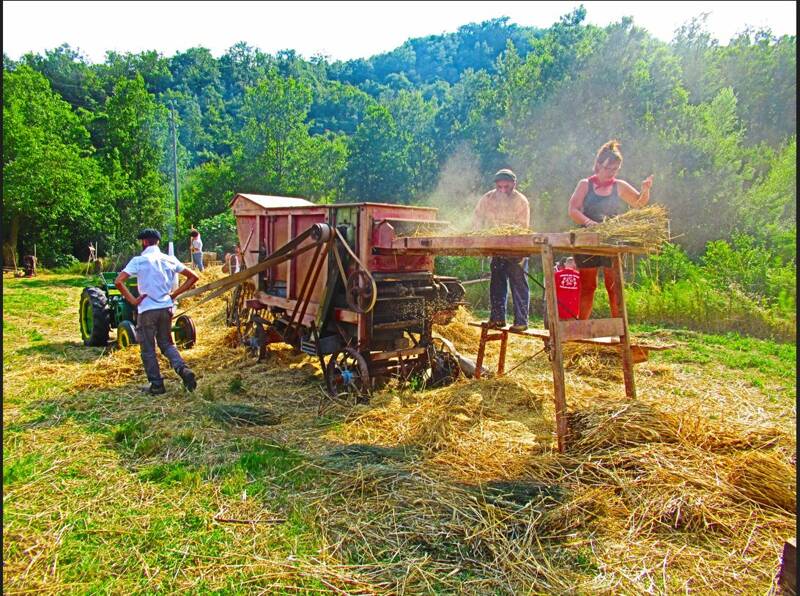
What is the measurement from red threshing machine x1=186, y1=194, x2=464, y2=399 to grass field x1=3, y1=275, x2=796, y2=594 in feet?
1.91

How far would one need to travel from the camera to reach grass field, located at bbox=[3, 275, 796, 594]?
3.12 metres

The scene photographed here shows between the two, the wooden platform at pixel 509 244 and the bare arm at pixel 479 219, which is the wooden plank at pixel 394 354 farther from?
the bare arm at pixel 479 219

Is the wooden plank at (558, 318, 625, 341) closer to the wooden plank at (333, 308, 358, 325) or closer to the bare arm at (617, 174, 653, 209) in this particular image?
the bare arm at (617, 174, 653, 209)

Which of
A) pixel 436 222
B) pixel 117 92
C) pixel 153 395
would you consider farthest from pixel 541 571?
pixel 117 92

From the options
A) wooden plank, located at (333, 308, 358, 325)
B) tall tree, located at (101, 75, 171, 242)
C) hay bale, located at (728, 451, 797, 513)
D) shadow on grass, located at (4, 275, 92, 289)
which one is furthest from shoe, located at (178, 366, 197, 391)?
tall tree, located at (101, 75, 171, 242)

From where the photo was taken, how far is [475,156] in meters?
27.3

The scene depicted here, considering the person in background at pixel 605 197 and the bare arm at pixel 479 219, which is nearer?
the person in background at pixel 605 197

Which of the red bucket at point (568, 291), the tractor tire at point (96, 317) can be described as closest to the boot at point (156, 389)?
the tractor tire at point (96, 317)

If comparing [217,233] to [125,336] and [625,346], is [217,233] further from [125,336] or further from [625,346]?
[625,346]

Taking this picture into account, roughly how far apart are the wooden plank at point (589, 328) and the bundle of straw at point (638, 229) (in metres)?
0.83

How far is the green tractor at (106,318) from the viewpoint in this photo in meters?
8.96

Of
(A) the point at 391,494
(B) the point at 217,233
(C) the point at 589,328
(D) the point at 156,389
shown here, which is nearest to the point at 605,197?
(C) the point at 589,328

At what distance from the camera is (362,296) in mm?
6324

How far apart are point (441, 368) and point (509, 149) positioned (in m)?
17.5
